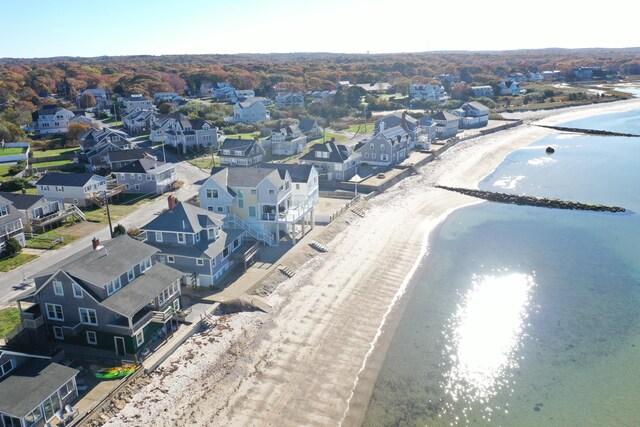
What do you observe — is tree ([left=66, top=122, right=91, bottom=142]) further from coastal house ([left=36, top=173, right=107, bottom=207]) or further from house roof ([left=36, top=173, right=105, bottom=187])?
coastal house ([left=36, top=173, right=107, bottom=207])

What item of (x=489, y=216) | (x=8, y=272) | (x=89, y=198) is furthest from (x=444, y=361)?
(x=89, y=198)

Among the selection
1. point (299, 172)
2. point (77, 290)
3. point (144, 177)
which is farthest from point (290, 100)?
point (77, 290)

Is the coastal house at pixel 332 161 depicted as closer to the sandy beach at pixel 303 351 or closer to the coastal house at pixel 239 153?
the coastal house at pixel 239 153

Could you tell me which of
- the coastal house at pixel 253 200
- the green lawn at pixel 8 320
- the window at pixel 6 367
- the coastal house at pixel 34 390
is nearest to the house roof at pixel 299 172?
the coastal house at pixel 253 200

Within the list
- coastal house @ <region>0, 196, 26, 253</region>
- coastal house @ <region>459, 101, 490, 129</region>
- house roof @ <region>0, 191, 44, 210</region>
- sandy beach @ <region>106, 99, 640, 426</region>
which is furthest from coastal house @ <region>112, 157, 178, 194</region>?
coastal house @ <region>459, 101, 490, 129</region>

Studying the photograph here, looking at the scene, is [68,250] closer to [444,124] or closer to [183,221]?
[183,221]
